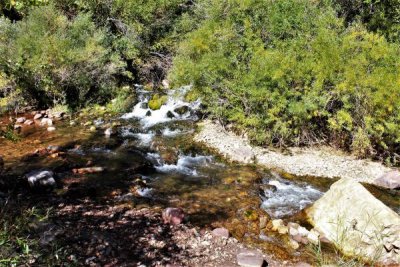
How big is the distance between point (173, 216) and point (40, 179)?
13.8 feet

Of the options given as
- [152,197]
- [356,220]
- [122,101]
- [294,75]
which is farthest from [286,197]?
[122,101]

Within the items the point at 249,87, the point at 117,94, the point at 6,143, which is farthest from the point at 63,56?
the point at 249,87

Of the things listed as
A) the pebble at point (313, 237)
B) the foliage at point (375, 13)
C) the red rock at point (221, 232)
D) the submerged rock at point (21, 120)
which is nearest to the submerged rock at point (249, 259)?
the red rock at point (221, 232)

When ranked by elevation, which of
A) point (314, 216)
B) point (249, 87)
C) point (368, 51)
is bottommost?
point (314, 216)

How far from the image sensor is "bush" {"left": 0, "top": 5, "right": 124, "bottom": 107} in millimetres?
17969

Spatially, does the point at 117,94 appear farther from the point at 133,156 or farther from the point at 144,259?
the point at 144,259

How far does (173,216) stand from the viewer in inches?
356

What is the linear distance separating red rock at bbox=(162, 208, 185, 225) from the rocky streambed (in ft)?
0.23

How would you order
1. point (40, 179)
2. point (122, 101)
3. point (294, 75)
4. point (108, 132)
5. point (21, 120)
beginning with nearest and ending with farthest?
1. point (40, 179)
2. point (294, 75)
3. point (108, 132)
4. point (21, 120)
5. point (122, 101)

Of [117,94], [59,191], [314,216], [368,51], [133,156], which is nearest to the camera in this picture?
[314,216]

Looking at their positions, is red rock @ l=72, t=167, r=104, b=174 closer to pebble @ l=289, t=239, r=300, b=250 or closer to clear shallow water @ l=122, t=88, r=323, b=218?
clear shallow water @ l=122, t=88, r=323, b=218

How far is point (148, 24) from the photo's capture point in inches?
923

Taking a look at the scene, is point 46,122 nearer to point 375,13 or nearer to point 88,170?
point 88,170

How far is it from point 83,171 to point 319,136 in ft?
29.5
